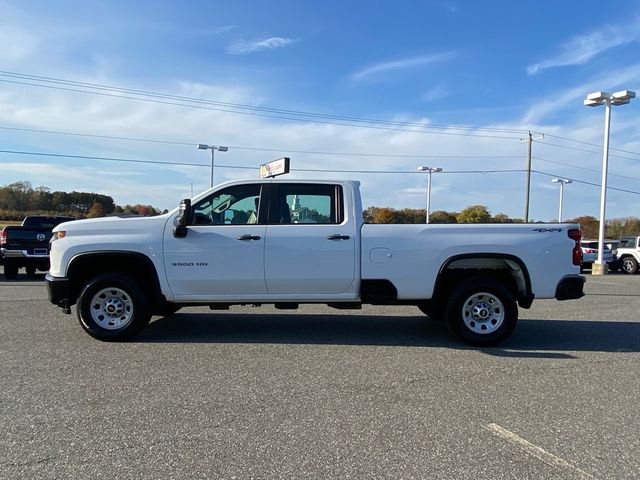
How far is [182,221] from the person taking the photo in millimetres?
6551

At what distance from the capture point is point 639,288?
15469 millimetres

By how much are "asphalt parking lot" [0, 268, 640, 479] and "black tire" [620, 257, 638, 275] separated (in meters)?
18.9

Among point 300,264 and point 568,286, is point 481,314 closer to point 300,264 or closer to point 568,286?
point 568,286

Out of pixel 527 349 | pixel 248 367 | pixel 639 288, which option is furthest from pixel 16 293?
pixel 639 288

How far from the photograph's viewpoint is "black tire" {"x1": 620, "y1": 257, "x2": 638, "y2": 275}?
943 inches

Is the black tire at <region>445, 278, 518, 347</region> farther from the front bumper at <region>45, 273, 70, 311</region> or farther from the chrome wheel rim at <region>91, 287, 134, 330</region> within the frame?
the front bumper at <region>45, 273, 70, 311</region>

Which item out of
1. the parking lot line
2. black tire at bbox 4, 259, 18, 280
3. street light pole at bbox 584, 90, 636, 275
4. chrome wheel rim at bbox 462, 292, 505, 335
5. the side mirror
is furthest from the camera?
street light pole at bbox 584, 90, 636, 275

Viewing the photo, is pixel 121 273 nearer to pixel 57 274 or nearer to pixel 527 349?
pixel 57 274

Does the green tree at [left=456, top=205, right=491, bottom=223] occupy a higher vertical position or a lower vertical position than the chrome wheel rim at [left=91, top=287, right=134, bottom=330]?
higher

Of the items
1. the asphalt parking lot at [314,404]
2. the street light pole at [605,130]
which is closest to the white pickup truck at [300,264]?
the asphalt parking lot at [314,404]

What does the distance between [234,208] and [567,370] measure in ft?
14.5

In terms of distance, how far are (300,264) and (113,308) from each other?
2475 mm

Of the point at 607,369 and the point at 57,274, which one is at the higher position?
the point at 57,274

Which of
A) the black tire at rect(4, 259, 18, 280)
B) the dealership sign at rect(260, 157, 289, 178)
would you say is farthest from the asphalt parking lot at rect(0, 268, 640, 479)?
the dealership sign at rect(260, 157, 289, 178)
